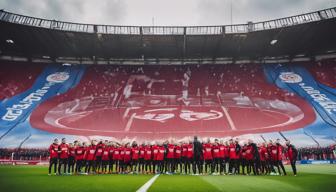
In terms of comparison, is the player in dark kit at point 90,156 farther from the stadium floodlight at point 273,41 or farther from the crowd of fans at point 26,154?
the stadium floodlight at point 273,41

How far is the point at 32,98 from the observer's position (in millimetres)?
31453

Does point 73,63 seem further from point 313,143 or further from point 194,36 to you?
point 313,143

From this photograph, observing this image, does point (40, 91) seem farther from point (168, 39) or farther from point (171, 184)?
point (171, 184)

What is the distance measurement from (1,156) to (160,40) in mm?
19457

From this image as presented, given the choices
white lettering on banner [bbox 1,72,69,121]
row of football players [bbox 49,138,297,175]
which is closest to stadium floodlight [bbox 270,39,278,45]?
row of football players [bbox 49,138,297,175]

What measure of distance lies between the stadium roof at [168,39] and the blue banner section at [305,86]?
2.29 metres

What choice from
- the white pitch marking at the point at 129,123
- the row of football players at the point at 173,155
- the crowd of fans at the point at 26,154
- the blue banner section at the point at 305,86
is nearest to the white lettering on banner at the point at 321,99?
the blue banner section at the point at 305,86

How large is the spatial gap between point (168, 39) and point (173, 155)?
67.6 feet

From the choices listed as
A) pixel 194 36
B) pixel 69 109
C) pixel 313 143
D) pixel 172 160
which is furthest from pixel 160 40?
pixel 172 160

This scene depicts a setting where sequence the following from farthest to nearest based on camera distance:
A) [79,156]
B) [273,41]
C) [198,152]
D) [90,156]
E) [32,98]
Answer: [273,41] < [32,98] < [90,156] < [79,156] < [198,152]

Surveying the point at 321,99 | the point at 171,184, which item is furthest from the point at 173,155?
the point at 321,99

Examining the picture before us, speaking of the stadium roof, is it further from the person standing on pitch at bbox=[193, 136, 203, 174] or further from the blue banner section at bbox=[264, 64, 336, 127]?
the person standing on pitch at bbox=[193, 136, 203, 174]

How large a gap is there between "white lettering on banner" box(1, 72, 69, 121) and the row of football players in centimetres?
1840

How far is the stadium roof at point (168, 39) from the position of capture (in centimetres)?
2925
